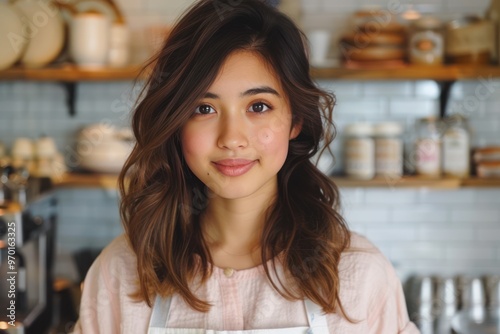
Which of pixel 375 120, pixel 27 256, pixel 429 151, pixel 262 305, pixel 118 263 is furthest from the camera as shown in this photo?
pixel 375 120

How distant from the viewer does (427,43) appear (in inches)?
103

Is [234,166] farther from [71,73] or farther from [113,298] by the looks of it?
[71,73]

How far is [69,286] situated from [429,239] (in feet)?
5.55

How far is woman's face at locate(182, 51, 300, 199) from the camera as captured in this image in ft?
4.11

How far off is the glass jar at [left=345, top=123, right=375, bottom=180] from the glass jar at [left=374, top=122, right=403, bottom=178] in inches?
1.1

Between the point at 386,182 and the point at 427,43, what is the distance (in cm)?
61

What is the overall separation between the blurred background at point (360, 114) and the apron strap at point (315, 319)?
1.41 m

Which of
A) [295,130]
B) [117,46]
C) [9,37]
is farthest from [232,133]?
[9,37]

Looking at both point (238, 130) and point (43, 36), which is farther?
point (43, 36)

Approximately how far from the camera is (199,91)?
125 cm

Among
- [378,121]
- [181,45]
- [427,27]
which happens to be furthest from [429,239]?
[181,45]

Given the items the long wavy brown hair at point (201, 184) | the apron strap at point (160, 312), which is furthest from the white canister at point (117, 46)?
the apron strap at point (160, 312)

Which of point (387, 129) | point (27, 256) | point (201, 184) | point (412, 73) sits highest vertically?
point (412, 73)

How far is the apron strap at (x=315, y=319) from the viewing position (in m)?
1.31
